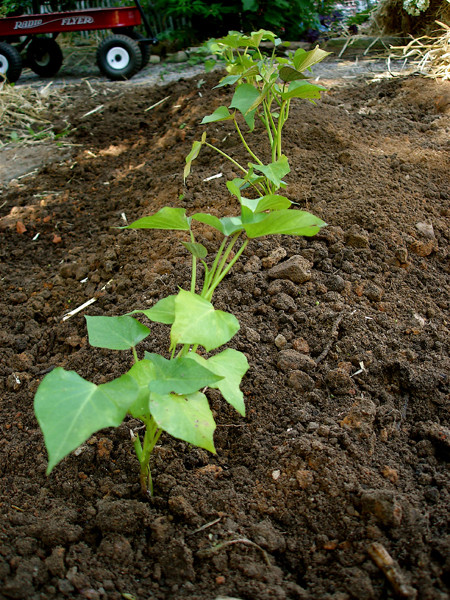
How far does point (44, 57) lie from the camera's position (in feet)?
18.2

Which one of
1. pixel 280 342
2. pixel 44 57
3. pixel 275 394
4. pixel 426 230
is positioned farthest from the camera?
pixel 44 57

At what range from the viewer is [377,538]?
3.65 feet

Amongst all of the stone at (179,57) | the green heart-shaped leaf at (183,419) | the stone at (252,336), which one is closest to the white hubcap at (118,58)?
the stone at (179,57)

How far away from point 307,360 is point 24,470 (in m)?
0.88

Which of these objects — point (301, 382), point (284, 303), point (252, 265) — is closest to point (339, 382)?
point (301, 382)

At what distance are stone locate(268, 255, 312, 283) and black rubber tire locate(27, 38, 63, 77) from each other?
4766 millimetres

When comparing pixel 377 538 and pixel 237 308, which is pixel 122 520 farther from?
pixel 237 308

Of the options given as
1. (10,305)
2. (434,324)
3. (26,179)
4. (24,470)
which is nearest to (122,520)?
(24,470)

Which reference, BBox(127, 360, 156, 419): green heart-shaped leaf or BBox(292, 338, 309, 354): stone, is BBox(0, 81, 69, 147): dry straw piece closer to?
BBox(292, 338, 309, 354): stone

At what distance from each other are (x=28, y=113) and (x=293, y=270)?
11.3 ft

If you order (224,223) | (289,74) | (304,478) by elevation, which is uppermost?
(289,74)

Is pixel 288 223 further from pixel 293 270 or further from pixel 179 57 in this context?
pixel 179 57

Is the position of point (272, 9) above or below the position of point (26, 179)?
above

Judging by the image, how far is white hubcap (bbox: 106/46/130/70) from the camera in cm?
518
